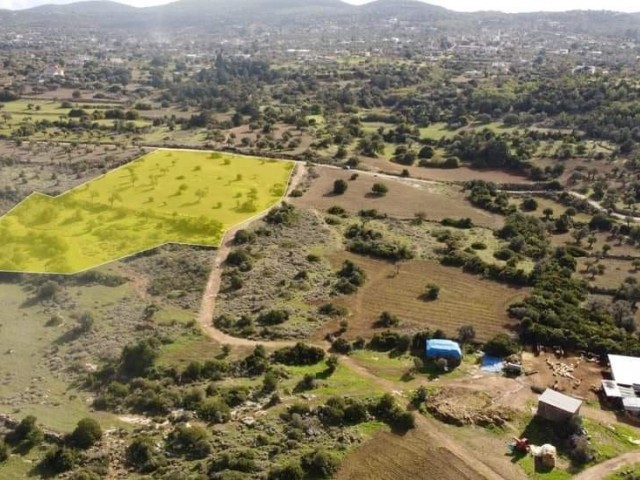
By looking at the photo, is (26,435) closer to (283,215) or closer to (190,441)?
(190,441)

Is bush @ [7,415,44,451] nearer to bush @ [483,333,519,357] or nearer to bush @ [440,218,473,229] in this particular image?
bush @ [483,333,519,357]

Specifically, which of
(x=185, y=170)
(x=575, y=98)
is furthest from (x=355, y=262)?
(x=575, y=98)

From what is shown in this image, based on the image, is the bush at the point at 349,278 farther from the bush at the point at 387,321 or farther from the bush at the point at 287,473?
the bush at the point at 287,473

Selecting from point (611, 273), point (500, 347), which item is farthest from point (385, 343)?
point (611, 273)

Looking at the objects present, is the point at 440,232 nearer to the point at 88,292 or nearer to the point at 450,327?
the point at 450,327

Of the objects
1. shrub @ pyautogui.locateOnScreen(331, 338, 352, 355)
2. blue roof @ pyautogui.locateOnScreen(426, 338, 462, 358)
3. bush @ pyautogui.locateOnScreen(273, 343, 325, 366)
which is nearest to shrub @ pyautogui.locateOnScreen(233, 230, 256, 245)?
shrub @ pyautogui.locateOnScreen(331, 338, 352, 355)
